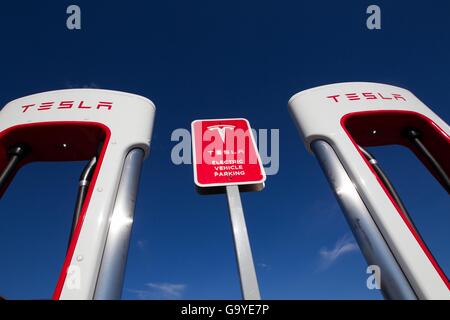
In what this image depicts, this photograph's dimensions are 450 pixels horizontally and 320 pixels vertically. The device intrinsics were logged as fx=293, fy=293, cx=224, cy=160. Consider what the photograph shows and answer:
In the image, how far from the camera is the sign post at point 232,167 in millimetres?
998

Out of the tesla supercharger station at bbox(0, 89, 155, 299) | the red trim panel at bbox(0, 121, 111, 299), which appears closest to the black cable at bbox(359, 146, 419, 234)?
the tesla supercharger station at bbox(0, 89, 155, 299)

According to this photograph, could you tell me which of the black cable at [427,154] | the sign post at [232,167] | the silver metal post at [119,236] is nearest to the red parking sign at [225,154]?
the sign post at [232,167]

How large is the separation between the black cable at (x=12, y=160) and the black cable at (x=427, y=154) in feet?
8.46

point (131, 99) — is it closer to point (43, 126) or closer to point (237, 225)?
point (43, 126)

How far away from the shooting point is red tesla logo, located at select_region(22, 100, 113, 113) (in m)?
1.79

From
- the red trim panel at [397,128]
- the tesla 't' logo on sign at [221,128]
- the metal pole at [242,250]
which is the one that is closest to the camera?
the metal pole at [242,250]

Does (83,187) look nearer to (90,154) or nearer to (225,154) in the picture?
(90,154)

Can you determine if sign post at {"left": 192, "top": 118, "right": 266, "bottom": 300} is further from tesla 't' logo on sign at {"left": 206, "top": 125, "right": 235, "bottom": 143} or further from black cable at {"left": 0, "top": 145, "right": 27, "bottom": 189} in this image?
black cable at {"left": 0, "top": 145, "right": 27, "bottom": 189}

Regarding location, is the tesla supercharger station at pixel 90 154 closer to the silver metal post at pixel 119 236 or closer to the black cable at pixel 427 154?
the silver metal post at pixel 119 236

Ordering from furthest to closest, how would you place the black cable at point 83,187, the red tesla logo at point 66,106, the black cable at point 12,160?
the red tesla logo at point 66,106 < the black cable at point 12,160 < the black cable at point 83,187

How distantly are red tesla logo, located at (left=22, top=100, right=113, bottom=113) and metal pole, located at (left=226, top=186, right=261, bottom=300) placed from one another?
3.46ft
